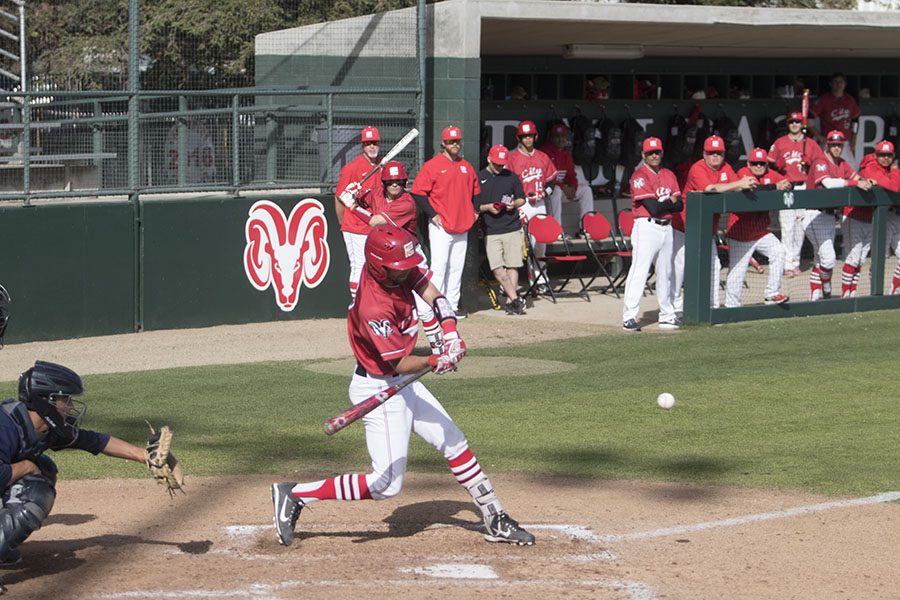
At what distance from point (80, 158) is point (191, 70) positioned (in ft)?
6.87

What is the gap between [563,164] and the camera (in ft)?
56.3

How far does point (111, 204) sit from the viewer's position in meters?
13.1

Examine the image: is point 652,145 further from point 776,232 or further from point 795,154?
point 795,154

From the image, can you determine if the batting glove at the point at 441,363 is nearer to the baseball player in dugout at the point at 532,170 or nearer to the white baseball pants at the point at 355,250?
the white baseball pants at the point at 355,250

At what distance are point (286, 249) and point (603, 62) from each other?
21.0 ft

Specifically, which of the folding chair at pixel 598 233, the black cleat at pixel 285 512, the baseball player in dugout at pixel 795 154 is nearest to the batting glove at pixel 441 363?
the black cleat at pixel 285 512

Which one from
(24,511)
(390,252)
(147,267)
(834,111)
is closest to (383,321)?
(390,252)

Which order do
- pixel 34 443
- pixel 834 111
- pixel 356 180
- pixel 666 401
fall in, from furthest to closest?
pixel 834 111 < pixel 356 180 < pixel 666 401 < pixel 34 443

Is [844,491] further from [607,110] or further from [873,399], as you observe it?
[607,110]

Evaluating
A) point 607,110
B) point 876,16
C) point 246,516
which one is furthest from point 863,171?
point 246,516

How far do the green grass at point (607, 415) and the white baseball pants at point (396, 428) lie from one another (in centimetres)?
170

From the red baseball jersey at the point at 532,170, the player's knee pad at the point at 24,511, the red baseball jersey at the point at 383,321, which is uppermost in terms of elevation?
Answer: the red baseball jersey at the point at 532,170

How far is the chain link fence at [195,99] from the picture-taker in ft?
42.4

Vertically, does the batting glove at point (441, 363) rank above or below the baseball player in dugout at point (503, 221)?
below
